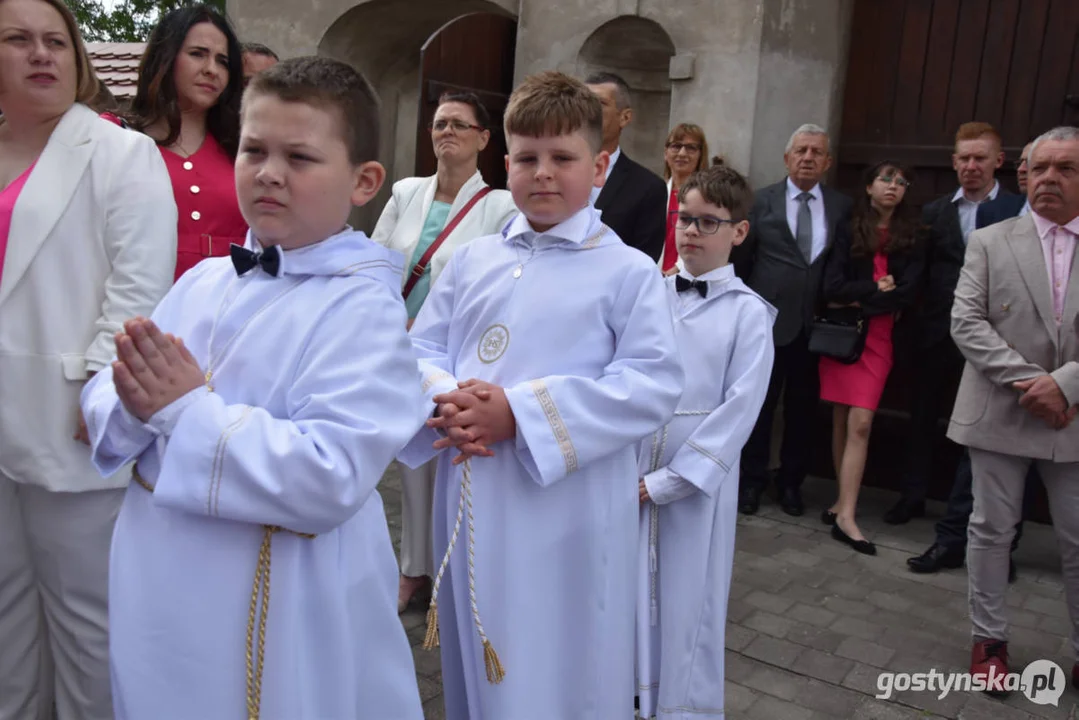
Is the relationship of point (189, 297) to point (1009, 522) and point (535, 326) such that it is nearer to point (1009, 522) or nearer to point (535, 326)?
point (535, 326)

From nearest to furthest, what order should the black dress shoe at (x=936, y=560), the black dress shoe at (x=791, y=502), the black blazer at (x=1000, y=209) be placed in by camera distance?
the black dress shoe at (x=936, y=560)
the black blazer at (x=1000, y=209)
the black dress shoe at (x=791, y=502)

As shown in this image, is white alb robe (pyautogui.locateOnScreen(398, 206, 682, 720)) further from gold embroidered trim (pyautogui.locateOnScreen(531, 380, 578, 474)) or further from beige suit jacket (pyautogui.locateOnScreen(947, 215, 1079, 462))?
beige suit jacket (pyautogui.locateOnScreen(947, 215, 1079, 462))

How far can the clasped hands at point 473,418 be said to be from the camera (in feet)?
6.66

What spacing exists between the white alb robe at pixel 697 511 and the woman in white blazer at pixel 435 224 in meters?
1.12

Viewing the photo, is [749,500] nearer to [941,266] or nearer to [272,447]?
[941,266]

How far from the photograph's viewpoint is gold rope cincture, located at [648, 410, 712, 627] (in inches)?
114

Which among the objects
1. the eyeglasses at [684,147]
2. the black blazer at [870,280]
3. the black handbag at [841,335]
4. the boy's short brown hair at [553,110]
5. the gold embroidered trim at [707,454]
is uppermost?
the boy's short brown hair at [553,110]

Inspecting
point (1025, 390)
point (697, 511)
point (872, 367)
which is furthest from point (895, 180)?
point (697, 511)

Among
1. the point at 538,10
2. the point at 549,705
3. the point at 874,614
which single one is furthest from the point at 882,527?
the point at 538,10

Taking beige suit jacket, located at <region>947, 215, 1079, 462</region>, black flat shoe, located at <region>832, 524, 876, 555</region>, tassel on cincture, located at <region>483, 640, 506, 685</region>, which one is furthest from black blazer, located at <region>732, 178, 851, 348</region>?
tassel on cincture, located at <region>483, 640, 506, 685</region>

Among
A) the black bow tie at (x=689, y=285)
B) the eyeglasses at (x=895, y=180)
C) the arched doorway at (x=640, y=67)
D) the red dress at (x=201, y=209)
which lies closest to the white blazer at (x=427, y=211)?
the red dress at (x=201, y=209)

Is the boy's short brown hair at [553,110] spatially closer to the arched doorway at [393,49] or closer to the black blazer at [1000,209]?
the black blazer at [1000,209]

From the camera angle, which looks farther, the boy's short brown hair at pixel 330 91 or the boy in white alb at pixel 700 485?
the boy in white alb at pixel 700 485

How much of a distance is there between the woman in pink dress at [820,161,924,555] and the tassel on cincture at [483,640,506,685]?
3.35 metres
